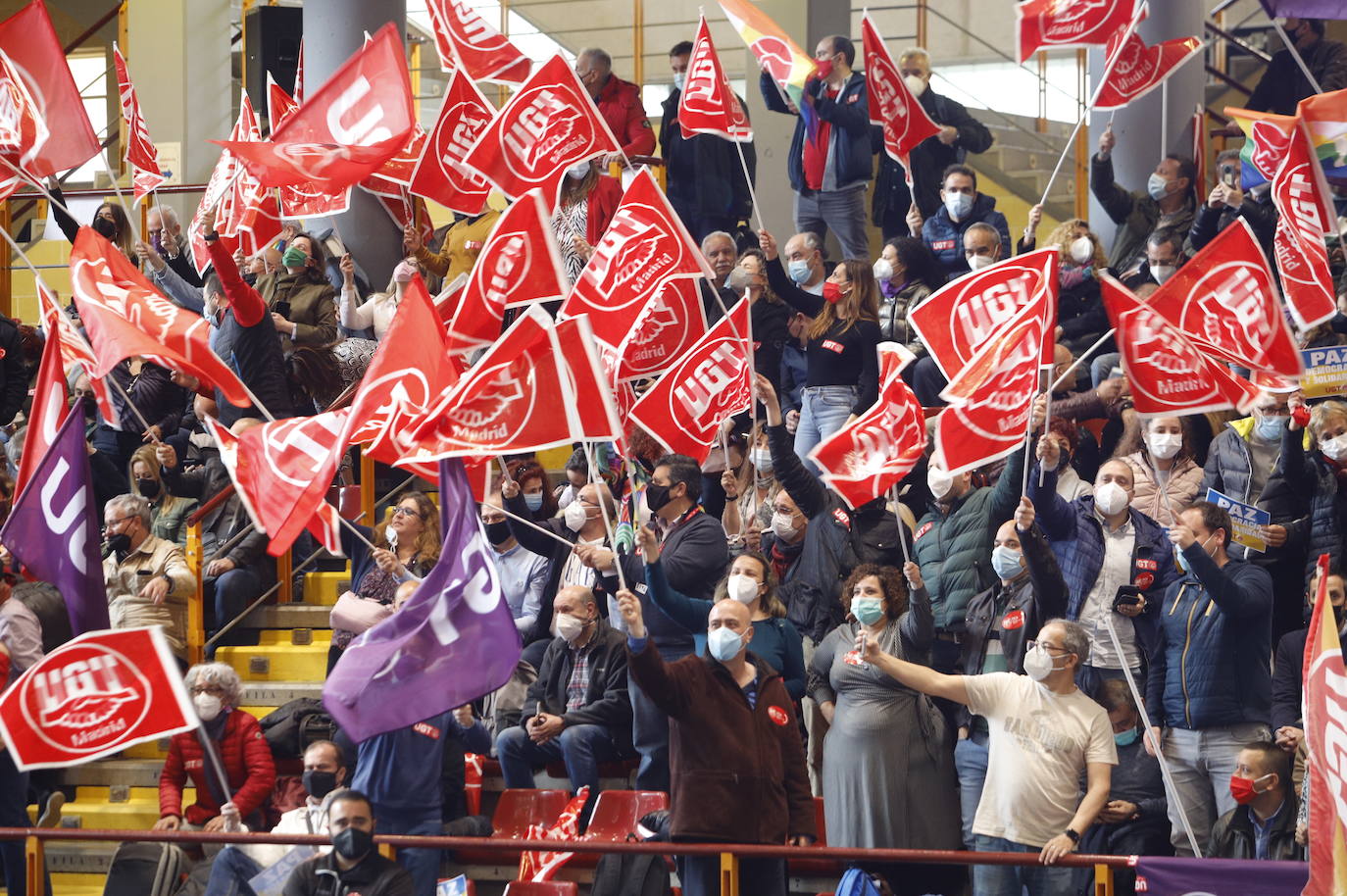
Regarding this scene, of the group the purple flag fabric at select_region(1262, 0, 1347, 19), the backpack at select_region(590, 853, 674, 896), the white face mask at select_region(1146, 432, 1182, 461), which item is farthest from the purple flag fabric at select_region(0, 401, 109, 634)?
the purple flag fabric at select_region(1262, 0, 1347, 19)

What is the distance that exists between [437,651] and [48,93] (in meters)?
5.29

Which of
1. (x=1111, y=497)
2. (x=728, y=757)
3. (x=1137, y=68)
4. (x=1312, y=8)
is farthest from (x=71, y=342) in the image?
(x=1312, y=8)

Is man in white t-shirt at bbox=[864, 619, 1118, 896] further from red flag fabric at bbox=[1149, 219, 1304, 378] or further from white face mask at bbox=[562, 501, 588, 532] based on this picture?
white face mask at bbox=[562, 501, 588, 532]

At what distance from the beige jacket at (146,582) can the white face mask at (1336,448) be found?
6.42 m

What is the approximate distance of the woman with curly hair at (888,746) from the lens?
9.09m

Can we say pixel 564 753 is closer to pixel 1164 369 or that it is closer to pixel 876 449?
pixel 876 449

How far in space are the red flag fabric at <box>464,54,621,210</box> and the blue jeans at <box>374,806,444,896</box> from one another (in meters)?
3.58

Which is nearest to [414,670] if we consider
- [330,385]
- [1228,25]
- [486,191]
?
[486,191]

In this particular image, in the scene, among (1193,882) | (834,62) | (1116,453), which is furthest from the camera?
(834,62)

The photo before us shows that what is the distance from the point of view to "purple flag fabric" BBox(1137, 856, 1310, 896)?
7.68 m

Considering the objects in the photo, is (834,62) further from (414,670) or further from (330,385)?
(414,670)

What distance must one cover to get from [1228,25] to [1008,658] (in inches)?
453

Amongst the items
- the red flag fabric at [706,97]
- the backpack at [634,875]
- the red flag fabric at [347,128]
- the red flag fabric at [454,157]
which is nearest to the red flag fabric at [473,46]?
the red flag fabric at [454,157]

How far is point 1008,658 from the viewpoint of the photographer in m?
9.45
